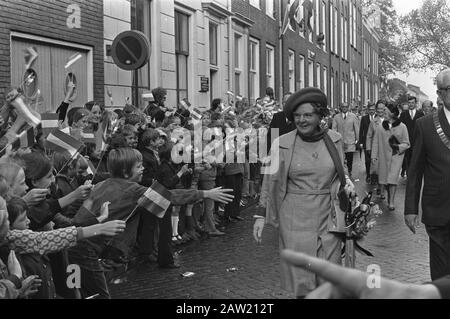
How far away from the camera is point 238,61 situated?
77.9 feet

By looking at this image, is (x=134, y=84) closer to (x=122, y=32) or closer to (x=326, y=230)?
(x=122, y=32)

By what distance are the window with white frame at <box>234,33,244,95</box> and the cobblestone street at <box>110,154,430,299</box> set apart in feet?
41.9

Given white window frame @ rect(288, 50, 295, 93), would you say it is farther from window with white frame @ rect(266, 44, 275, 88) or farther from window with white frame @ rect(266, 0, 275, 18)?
window with white frame @ rect(266, 0, 275, 18)

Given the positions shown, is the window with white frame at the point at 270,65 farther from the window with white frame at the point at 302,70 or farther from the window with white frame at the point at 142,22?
the window with white frame at the point at 142,22

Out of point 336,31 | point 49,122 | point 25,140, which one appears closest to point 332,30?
point 336,31

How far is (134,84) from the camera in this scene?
1480 centimetres

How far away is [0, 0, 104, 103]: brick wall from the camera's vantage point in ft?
33.6

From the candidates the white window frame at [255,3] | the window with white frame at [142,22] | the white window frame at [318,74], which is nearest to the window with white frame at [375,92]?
the white window frame at [318,74]

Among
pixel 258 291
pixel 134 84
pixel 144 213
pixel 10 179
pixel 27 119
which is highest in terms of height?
pixel 134 84

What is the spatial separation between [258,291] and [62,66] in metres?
6.64

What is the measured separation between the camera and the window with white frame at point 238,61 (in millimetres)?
23312

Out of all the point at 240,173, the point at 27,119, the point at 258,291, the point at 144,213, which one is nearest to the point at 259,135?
the point at 240,173

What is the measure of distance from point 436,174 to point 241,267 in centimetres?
321

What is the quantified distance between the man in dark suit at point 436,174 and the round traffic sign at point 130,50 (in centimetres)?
810
